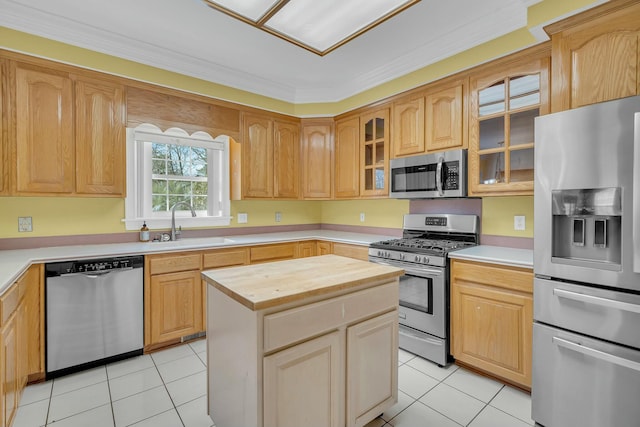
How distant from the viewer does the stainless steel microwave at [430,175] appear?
2682 mm

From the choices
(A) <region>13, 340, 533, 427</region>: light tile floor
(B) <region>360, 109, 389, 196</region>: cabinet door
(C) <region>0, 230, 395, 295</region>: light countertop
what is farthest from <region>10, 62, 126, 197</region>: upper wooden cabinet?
(B) <region>360, 109, 389, 196</region>: cabinet door

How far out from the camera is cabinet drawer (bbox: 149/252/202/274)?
2670 millimetres

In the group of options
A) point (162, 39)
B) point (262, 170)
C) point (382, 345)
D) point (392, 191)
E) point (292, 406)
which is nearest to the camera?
point (292, 406)

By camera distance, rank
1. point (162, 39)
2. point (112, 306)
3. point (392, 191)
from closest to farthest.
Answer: point (112, 306) → point (162, 39) → point (392, 191)

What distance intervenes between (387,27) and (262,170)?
198 cm

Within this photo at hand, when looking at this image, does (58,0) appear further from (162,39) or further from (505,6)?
(505,6)

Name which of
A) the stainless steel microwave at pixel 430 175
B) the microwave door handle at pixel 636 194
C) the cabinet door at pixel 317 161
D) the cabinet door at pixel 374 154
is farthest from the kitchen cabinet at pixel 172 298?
the microwave door handle at pixel 636 194

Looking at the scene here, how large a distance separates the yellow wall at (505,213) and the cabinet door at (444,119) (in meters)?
0.61

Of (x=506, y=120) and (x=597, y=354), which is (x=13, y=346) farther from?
(x=506, y=120)

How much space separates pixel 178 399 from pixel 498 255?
8.15 feet

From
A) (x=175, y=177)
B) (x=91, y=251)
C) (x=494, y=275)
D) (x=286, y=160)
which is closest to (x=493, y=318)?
(x=494, y=275)

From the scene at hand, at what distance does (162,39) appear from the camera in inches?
109

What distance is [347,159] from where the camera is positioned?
150 inches

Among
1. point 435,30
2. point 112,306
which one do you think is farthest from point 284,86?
point 112,306
